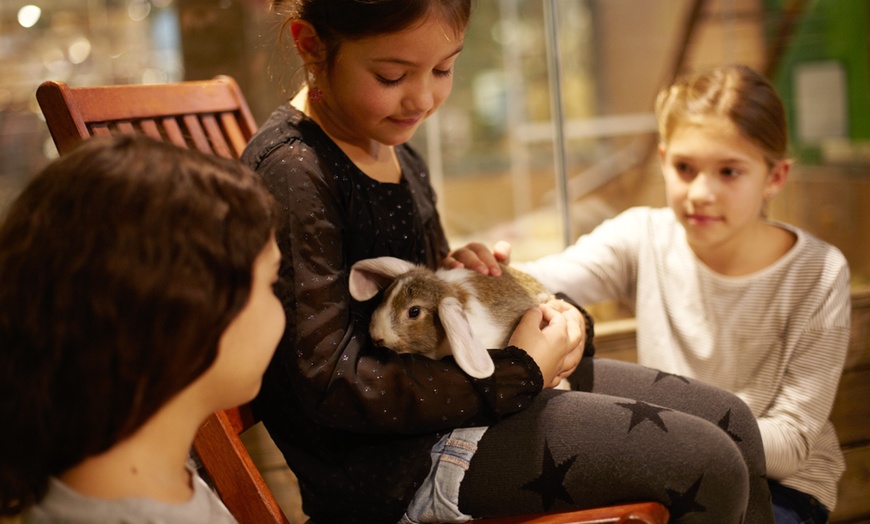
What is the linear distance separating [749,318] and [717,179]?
23 centimetres

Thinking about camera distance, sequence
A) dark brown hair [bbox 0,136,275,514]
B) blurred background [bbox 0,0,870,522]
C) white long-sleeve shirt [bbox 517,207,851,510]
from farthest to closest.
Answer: blurred background [bbox 0,0,870,522] < white long-sleeve shirt [bbox 517,207,851,510] < dark brown hair [bbox 0,136,275,514]

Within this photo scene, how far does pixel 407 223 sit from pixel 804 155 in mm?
1674

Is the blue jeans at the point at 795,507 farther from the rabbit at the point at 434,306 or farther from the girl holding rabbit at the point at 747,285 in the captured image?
the rabbit at the point at 434,306

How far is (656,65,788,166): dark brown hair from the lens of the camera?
4.18 feet

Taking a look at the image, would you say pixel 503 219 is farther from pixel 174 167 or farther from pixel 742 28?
pixel 174 167

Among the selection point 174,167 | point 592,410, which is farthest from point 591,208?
point 174,167

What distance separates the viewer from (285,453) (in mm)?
986

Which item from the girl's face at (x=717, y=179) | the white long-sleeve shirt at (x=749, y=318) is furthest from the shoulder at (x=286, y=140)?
the girl's face at (x=717, y=179)

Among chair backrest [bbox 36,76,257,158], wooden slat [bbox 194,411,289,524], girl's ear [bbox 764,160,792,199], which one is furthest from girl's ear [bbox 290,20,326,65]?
girl's ear [bbox 764,160,792,199]

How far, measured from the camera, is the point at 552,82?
2205mm

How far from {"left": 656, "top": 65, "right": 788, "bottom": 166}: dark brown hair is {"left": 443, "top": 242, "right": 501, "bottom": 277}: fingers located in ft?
1.40

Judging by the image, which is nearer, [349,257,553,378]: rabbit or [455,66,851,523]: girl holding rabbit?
[349,257,553,378]: rabbit

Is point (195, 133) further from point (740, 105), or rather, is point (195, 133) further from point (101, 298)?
point (740, 105)

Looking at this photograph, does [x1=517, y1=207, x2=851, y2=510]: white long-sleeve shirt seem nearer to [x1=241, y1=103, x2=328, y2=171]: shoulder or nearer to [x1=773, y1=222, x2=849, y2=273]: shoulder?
[x1=773, y1=222, x2=849, y2=273]: shoulder
